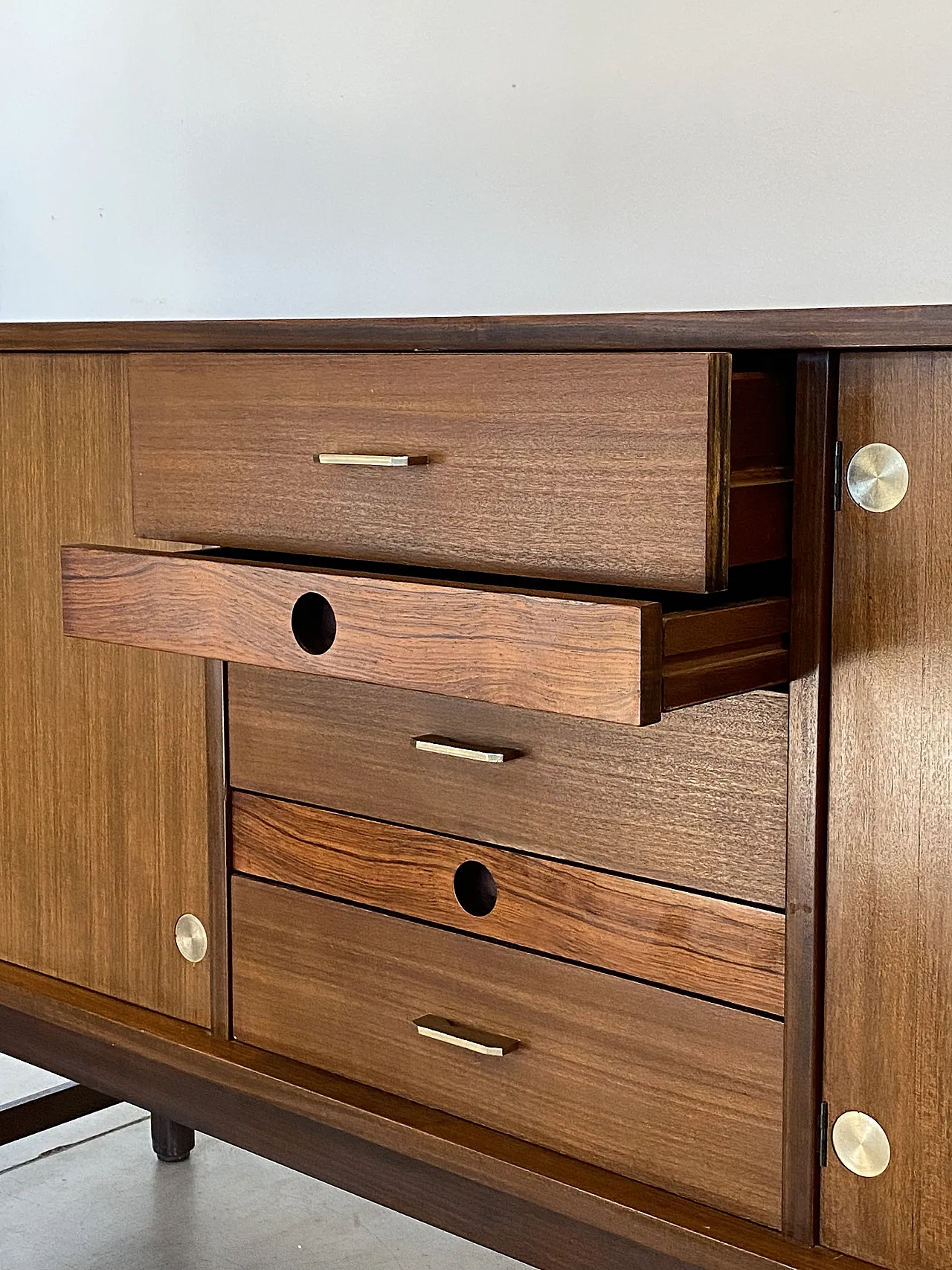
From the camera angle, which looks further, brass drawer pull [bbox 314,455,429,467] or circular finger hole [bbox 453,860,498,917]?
circular finger hole [bbox 453,860,498,917]

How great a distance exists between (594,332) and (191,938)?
0.59 m

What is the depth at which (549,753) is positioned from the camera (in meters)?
0.96

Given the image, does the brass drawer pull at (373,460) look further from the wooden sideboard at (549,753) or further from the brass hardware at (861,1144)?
the brass hardware at (861,1144)

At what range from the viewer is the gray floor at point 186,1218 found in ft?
5.10

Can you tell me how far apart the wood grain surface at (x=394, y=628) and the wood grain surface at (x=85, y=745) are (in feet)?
0.56

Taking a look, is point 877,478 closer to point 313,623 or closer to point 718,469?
point 718,469

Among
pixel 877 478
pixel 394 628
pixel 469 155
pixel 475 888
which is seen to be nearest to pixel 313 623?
pixel 394 628

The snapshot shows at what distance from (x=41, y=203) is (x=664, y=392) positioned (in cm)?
158

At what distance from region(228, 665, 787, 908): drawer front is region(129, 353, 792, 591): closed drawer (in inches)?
4.4

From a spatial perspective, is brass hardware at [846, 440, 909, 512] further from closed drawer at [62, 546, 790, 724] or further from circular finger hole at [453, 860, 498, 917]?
circular finger hole at [453, 860, 498, 917]

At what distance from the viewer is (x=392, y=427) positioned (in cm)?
92

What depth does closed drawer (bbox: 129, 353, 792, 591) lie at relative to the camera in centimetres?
80

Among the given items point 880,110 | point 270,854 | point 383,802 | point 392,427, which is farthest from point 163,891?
point 880,110

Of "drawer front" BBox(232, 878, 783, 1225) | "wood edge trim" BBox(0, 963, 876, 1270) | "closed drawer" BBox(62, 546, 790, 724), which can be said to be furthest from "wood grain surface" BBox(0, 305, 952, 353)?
"wood edge trim" BBox(0, 963, 876, 1270)
